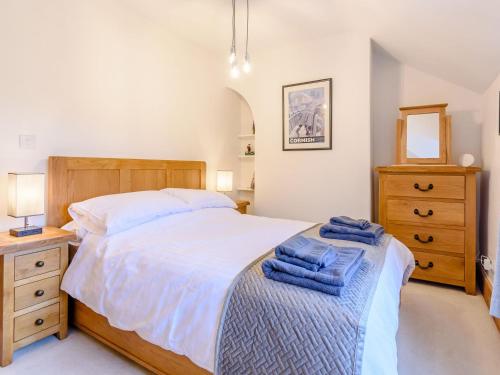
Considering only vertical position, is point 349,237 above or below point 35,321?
above

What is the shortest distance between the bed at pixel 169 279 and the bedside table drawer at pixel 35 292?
104mm

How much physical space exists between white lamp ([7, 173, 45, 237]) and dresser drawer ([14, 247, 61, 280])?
18 cm

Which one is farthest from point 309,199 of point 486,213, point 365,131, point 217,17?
point 217,17

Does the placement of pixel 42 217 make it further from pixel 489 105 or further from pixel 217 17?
pixel 489 105

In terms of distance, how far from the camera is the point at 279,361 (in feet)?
3.25

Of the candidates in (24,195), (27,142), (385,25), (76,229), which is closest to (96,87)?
(27,142)

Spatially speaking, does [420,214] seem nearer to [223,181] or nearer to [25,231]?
[223,181]

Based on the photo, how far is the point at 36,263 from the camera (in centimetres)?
176

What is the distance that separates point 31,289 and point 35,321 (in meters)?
0.20

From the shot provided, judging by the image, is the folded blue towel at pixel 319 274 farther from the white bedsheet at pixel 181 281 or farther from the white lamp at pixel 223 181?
the white lamp at pixel 223 181

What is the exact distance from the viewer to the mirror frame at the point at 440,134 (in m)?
2.82

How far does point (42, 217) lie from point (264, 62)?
2814mm

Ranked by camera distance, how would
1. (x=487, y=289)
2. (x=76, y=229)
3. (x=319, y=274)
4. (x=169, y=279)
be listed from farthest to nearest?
(x=487, y=289) → (x=76, y=229) → (x=169, y=279) → (x=319, y=274)

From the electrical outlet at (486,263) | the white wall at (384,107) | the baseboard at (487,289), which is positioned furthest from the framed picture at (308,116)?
the baseboard at (487,289)
